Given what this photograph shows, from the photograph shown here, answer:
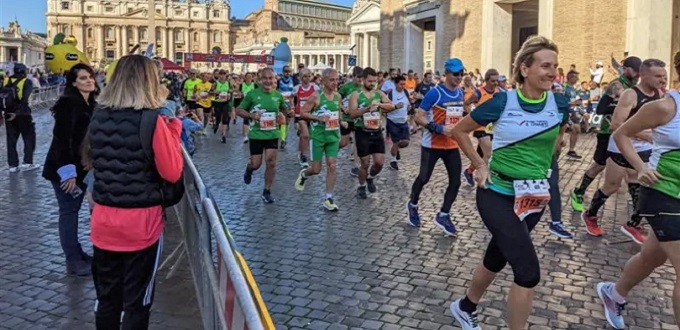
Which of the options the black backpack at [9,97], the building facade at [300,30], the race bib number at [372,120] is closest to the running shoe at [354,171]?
the race bib number at [372,120]

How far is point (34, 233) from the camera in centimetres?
761

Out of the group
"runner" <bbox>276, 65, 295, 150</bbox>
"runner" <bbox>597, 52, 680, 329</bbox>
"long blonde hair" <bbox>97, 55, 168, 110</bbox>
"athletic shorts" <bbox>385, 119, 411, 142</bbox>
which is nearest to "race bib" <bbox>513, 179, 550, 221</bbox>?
"runner" <bbox>597, 52, 680, 329</bbox>

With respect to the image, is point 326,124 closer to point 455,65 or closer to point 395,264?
point 455,65

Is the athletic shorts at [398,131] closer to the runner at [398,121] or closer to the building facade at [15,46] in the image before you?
the runner at [398,121]

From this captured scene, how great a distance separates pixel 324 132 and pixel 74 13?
160m

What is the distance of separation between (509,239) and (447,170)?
12.1 feet

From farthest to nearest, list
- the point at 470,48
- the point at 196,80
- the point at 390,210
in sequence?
1. the point at 470,48
2. the point at 196,80
3. the point at 390,210

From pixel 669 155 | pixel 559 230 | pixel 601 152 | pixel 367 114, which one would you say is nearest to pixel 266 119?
pixel 367 114

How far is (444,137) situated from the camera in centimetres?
764

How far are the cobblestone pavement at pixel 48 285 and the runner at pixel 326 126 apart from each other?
2.27 m

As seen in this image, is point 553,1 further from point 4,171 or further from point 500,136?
point 500,136

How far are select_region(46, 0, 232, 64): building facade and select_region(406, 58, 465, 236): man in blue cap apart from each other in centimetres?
15090

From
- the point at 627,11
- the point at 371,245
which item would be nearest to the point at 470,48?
the point at 627,11

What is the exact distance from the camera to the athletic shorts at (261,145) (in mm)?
9469
